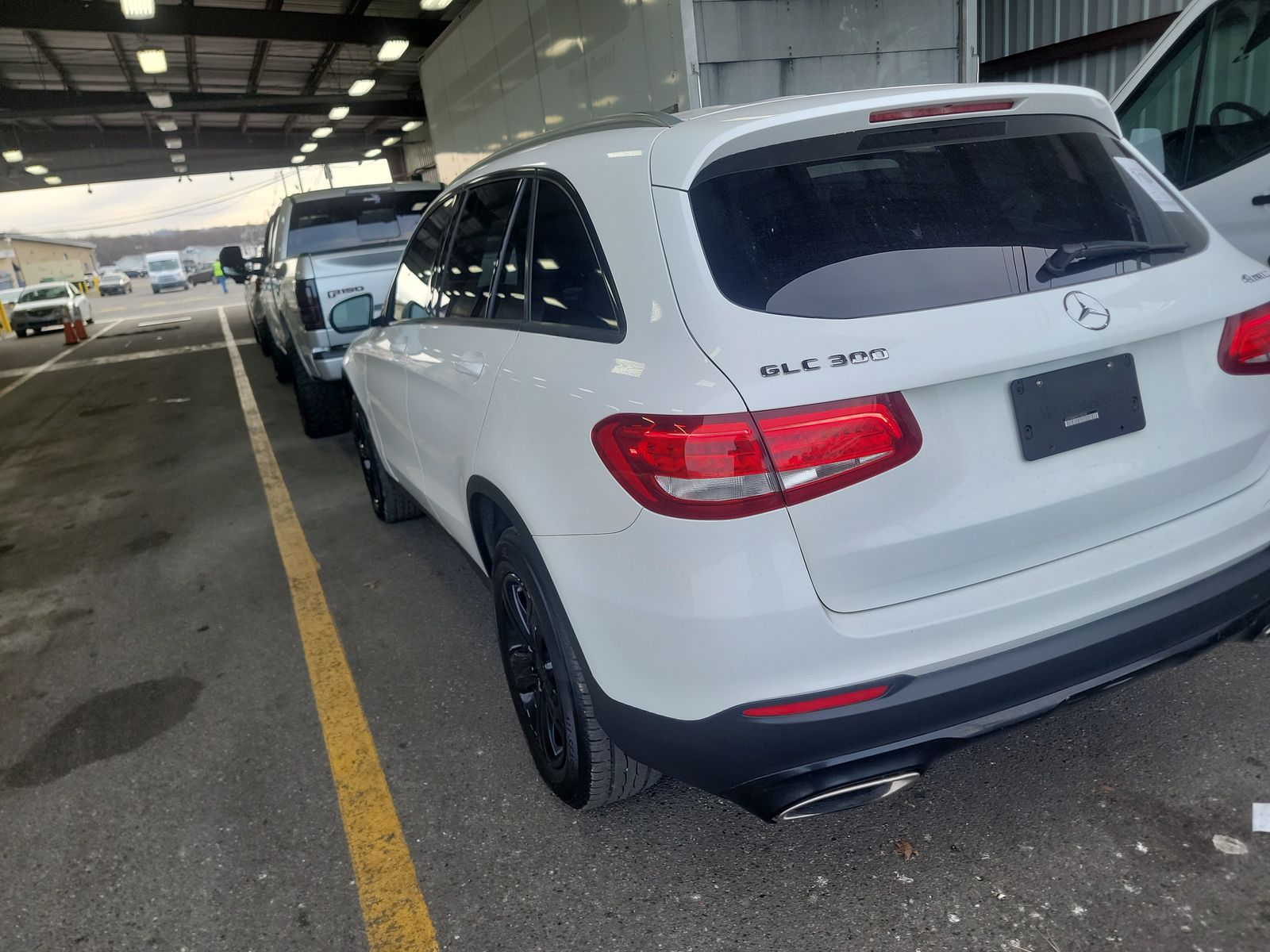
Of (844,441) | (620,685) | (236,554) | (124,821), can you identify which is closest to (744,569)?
(844,441)

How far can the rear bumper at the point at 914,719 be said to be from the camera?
185cm

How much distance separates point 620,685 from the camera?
6.77ft

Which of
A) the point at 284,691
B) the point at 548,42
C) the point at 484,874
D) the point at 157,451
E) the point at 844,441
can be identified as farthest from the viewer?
the point at 548,42

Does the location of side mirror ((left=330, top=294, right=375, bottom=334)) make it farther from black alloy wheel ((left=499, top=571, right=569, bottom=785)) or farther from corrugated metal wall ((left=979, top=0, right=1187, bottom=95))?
A: corrugated metal wall ((left=979, top=0, right=1187, bottom=95))

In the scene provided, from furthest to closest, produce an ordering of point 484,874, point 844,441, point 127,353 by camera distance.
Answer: point 127,353 → point 484,874 → point 844,441

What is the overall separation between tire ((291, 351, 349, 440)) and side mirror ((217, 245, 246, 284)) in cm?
341

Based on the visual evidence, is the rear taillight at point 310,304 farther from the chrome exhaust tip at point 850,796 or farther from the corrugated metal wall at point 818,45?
the chrome exhaust tip at point 850,796

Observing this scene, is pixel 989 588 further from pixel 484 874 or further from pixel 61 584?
pixel 61 584

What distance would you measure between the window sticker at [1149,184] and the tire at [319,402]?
6139 mm

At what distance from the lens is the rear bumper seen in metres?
1.85

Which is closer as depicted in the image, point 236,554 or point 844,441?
point 844,441

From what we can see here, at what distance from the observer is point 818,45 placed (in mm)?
6977

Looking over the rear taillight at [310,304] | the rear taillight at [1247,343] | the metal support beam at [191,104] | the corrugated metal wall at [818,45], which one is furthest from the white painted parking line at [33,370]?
the rear taillight at [1247,343]

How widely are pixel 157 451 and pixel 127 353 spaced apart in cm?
1077
